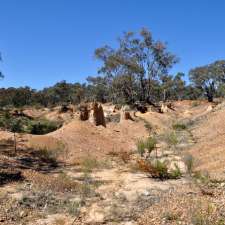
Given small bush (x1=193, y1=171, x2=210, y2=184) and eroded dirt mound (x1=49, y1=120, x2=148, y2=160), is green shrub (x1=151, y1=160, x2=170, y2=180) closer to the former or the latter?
small bush (x1=193, y1=171, x2=210, y2=184)

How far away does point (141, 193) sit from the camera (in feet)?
39.2

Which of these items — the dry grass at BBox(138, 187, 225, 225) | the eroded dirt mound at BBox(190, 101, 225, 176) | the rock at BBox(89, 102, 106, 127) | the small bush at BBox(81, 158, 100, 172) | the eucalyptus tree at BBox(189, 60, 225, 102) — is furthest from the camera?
the eucalyptus tree at BBox(189, 60, 225, 102)

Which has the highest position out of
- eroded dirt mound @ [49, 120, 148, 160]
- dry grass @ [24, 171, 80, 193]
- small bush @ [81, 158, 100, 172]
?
eroded dirt mound @ [49, 120, 148, 160]

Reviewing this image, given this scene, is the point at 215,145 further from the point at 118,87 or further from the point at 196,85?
the point at 196,85

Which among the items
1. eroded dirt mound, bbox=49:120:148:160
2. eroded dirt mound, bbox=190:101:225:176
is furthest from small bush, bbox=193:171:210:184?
eroded dirt mound, bbox=49:120:148:160

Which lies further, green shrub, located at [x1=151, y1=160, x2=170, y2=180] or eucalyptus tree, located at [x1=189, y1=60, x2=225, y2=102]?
eucalyptus tree, located at [x1=189, y1=60, x2=225, y2=102]

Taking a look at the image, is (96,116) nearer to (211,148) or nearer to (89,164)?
(211,148)

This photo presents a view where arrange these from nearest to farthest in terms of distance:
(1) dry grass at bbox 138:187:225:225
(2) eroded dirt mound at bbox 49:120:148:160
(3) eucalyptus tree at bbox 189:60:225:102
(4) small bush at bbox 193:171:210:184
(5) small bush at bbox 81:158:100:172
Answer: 1. (1) dry grass at bbox 138:187:225:225
2. (4) small bush at bbox 193:171:210:184
3. (5) small bush at bbox 81:158:100:172
4. (2) eroded dirt mound at bbox 49:120:148:160
5. (3) eucalyptus tree at bbox 189:60:225:102

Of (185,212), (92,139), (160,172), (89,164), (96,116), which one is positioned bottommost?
(185,212)

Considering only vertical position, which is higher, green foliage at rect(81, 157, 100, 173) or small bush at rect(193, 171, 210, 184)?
green foliage at rect(81, 157, 100, 173)

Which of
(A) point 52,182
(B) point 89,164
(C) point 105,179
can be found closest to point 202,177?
(C) point 105,179

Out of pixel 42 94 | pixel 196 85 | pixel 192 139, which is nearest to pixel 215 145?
pixel 192 139

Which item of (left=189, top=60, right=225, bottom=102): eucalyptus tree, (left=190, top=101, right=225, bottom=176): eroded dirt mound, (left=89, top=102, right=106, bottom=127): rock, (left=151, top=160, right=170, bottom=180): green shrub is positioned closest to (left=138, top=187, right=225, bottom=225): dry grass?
(left=151, top=160, right=170, bottom=180): green shrub

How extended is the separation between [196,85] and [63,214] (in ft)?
208
